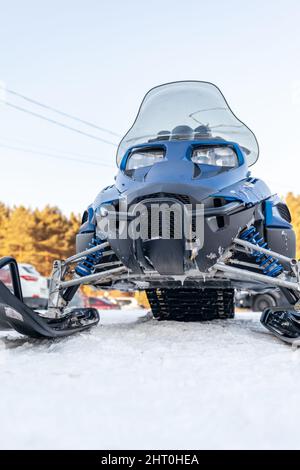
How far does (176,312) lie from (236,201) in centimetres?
154

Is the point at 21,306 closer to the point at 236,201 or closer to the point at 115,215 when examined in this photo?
the point at 115,215

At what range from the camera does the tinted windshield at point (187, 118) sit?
3.87 m

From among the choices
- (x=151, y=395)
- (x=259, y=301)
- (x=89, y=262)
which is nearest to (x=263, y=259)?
(x=89, y=262)

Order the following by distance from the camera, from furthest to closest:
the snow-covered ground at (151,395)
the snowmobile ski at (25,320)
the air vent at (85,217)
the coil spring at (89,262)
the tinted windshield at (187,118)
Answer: the air vent at (85,217) < the tinted windshield at (187,118) < the coil spring at (89,262) < the snowmobile ski at (25,320) < the snow-covered ground at (151,395)

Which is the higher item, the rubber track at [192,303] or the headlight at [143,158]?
the headlight at [143,158]

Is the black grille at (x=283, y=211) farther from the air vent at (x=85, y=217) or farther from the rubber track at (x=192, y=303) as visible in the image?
the air vent at (x=85, y=217)

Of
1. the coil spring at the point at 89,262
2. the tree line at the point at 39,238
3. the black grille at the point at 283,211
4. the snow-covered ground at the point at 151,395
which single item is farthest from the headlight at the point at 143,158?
the tree line at the point at 39,238

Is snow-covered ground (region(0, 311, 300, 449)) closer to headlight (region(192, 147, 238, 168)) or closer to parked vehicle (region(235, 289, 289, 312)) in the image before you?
headlight (region(192, 147, 238, 168))

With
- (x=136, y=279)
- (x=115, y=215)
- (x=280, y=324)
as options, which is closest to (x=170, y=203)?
(x=115, y=215)

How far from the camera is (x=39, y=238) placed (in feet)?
129

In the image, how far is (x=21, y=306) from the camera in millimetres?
2748

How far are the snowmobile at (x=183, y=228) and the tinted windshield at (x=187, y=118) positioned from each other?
0.01 metres

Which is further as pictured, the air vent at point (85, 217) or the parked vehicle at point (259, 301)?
the parked vehicle at point (259, 301)

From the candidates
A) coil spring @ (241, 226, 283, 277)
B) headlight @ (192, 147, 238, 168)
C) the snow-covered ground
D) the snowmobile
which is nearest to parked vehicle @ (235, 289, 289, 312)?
the snowmobile
